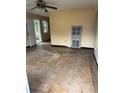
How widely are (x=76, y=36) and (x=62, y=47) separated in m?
1.11

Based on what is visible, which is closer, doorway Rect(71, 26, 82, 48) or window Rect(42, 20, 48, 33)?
doorway Rect(71, 26, 82, 48)

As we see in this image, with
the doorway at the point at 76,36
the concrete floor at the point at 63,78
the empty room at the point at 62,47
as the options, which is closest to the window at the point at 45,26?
the empty room at the point at 62,47

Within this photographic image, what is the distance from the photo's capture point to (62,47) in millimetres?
7961

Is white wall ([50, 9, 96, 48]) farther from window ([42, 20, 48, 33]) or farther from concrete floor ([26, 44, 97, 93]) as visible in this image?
concrete floor ([26, 44, 97, 93])

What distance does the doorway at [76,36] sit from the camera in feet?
24.6

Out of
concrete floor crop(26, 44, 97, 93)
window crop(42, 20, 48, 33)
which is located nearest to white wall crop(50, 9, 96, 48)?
window crop(42, 20, 48, 33)

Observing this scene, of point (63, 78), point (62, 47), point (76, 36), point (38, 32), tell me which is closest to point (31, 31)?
point (38, 32)

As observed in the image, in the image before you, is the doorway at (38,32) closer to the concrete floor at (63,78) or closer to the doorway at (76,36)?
the doorway at (76,36)

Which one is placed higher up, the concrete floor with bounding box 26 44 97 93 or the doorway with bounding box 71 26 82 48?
the doorway with bounding box 71 26 82 48

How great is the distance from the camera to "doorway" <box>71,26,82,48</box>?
7.51m

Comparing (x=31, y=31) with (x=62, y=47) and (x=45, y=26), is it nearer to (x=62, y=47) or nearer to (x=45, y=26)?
(x=62, y=47)
